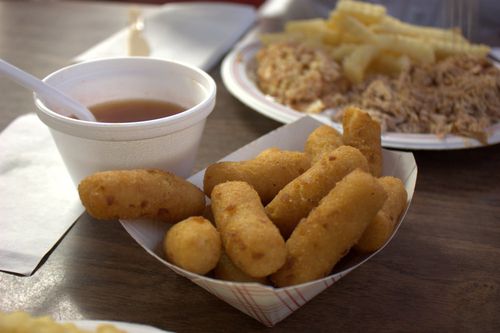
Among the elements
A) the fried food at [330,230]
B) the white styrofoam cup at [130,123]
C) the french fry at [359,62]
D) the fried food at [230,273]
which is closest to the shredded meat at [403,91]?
the french fry at [359,62]

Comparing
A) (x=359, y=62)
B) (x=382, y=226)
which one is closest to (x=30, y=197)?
(x=382, y=226)

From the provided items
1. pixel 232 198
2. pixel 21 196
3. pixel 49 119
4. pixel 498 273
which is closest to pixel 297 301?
pixel 232 198

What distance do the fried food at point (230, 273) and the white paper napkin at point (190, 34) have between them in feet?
3.71

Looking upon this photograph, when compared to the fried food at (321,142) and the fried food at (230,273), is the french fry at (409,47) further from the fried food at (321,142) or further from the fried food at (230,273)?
the fried food at (230,273)

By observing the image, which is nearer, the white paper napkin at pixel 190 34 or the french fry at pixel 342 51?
the french fry at pixel 342 51

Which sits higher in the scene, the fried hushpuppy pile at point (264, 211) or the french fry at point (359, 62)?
the fried hushpuppy pile at point (264, 211)

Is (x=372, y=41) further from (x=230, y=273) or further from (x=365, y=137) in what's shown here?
(x=230, y=273)

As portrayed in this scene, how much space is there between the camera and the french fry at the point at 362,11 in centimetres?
162

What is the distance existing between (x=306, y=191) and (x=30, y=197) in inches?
23.1

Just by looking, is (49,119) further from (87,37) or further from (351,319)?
(87,37)

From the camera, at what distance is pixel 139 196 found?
0.80 meters

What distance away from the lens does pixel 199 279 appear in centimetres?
72

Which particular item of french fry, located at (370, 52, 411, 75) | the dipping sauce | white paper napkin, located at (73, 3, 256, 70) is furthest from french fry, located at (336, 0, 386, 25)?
the dipping sauce

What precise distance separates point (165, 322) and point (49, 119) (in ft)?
1.32
